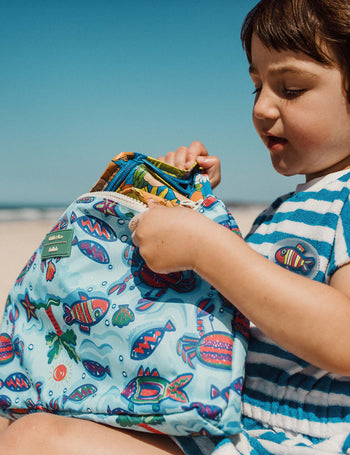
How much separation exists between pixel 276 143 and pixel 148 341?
28.0 inches

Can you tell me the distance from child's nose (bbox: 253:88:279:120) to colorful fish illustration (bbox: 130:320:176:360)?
66 centimetres

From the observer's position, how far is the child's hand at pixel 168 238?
3.75ft

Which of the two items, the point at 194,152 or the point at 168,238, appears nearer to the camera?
the point at 168,238

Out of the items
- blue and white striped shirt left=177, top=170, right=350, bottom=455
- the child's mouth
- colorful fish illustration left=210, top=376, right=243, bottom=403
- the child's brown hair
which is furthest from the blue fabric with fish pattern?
the child's brown hair

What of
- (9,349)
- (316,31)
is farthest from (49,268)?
(316,31)

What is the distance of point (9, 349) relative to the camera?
147 centimetres

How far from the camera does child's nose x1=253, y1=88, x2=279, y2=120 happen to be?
4.40ft

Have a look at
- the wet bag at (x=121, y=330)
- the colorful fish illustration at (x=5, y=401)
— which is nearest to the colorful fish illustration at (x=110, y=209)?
the wet bag at (x=121, y=330)

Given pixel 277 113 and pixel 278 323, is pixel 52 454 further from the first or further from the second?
pixel 277 113

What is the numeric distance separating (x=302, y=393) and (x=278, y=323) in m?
0.26

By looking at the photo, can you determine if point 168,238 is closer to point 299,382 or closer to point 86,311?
point 86,311

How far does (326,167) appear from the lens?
1387 mm

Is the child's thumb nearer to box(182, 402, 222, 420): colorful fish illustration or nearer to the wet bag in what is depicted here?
the wet bag

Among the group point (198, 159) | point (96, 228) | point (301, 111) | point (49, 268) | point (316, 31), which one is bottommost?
point (49, 268)
